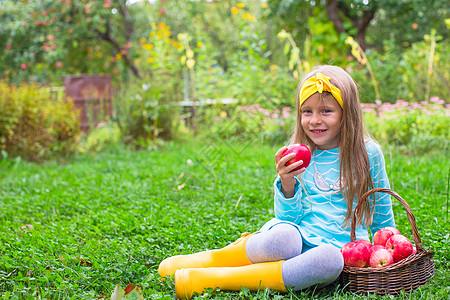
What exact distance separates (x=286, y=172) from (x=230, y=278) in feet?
1.80

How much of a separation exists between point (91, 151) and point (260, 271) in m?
5.42

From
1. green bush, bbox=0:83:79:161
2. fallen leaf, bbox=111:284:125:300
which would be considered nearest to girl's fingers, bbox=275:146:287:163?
fallen leaf, bbox=111:284:125:300

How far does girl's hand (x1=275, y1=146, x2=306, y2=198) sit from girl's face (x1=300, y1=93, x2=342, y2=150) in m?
0.25

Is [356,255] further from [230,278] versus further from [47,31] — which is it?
[47,31]

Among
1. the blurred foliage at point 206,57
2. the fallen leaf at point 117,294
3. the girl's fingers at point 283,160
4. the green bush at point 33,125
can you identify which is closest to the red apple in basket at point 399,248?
the girl's fingers at point 283,160

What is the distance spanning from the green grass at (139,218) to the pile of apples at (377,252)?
6.0 inches

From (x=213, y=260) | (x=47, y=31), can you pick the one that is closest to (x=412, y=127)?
(x=213, y=260)

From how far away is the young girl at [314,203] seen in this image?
76.5 inches

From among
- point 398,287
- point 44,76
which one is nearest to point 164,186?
point 398,287

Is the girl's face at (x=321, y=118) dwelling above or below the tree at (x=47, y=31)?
below

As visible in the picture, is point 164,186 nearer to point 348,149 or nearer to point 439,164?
→ point 348,149

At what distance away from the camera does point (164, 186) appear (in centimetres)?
406

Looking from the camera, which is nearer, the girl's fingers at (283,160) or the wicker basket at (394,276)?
the wicker basket at (394,276)

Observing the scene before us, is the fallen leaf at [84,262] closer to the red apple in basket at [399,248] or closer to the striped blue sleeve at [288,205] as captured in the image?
the striped blue sleeve at [288,205]
